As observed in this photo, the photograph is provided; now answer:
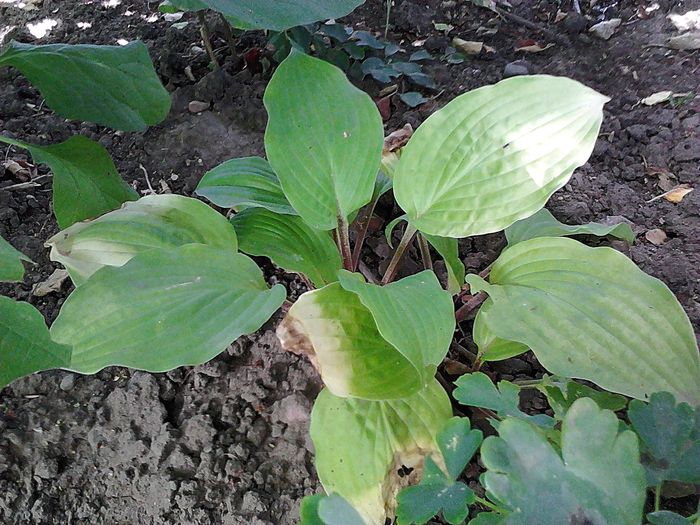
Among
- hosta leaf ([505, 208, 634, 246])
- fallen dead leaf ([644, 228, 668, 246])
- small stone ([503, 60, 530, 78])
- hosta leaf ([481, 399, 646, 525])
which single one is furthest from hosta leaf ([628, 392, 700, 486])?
small stone ([503, 60, 530, 78])

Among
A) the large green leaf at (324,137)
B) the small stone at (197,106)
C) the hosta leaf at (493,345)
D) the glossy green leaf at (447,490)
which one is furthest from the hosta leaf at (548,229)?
the small stone at (197,106)

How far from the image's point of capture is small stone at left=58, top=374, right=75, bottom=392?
41.9 inches

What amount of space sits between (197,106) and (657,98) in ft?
4.08

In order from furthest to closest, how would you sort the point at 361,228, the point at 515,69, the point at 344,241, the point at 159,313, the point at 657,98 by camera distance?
the point at 515,69
the point at 657,98
the point at 361,228
the point at 344,241
the point at 159,313

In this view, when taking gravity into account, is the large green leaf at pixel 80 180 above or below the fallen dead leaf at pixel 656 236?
above

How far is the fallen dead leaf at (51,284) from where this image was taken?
120cm

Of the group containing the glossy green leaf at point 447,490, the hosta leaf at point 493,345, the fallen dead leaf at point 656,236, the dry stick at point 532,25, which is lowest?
the fallen dead leaf at point 656,236

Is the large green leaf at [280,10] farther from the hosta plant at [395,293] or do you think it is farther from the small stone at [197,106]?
the small stone at [197,106]

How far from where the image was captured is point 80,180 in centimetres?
110

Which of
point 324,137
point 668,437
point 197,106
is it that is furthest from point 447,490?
point 197,106

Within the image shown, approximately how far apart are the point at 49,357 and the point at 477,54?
1560mm

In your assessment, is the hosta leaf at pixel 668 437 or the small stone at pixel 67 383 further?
the small stone at pixel 67 383

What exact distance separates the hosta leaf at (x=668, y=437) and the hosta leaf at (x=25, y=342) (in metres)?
0.63

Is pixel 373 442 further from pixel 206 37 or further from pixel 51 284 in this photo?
pixel 206 37
